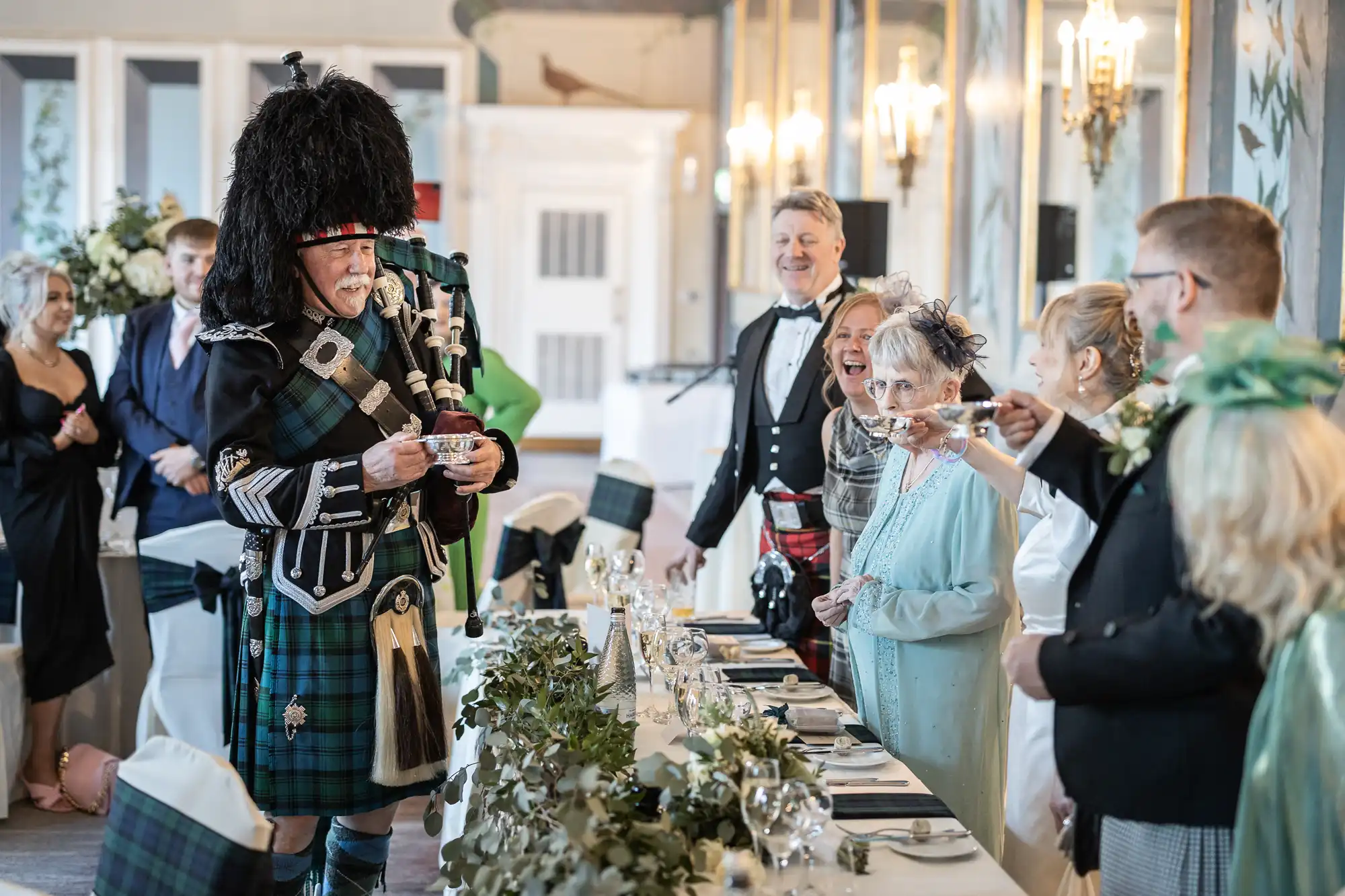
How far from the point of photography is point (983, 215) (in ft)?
17.4

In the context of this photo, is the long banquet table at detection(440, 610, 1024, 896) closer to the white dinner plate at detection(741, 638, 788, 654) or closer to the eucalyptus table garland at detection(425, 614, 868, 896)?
the eucalyptus table garland at detection(425, 614, 868, 896)

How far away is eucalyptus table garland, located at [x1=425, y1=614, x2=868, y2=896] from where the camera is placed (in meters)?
1.51

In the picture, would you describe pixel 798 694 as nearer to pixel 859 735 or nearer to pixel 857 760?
pixel 859 735

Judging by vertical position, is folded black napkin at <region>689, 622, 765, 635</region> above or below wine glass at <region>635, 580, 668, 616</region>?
below

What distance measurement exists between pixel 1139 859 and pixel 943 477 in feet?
3.20

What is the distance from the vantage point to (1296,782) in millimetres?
1646

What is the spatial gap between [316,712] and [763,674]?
3.06 feet

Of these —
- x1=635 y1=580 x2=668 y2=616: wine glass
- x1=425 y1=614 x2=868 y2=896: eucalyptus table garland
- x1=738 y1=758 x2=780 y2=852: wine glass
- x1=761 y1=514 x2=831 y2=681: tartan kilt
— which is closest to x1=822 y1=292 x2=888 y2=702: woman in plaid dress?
x1=761 y1=514 x2=831 y2=681: tartan kilt

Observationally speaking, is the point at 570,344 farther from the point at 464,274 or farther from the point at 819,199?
the point at 464,274

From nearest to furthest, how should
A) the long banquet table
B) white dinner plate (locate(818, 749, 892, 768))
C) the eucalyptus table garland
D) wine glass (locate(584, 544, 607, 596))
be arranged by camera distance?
the eucalyptus table garland, the long banquet table, white dinner plate (locate(818, 749, 892, 768)), wine glass (locate(584, 544, 607, 596))

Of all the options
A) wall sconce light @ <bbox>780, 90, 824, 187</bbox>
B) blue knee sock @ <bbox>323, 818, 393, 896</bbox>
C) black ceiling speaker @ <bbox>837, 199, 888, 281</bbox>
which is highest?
wall sconce light @ <bbox>780, 90, 824, 187</bbox>

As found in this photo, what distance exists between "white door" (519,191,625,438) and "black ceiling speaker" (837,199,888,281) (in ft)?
24.3

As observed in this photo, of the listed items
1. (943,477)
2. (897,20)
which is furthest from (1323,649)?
(897,20)

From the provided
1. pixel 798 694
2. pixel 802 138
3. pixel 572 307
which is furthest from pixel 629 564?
pixel 572 307
